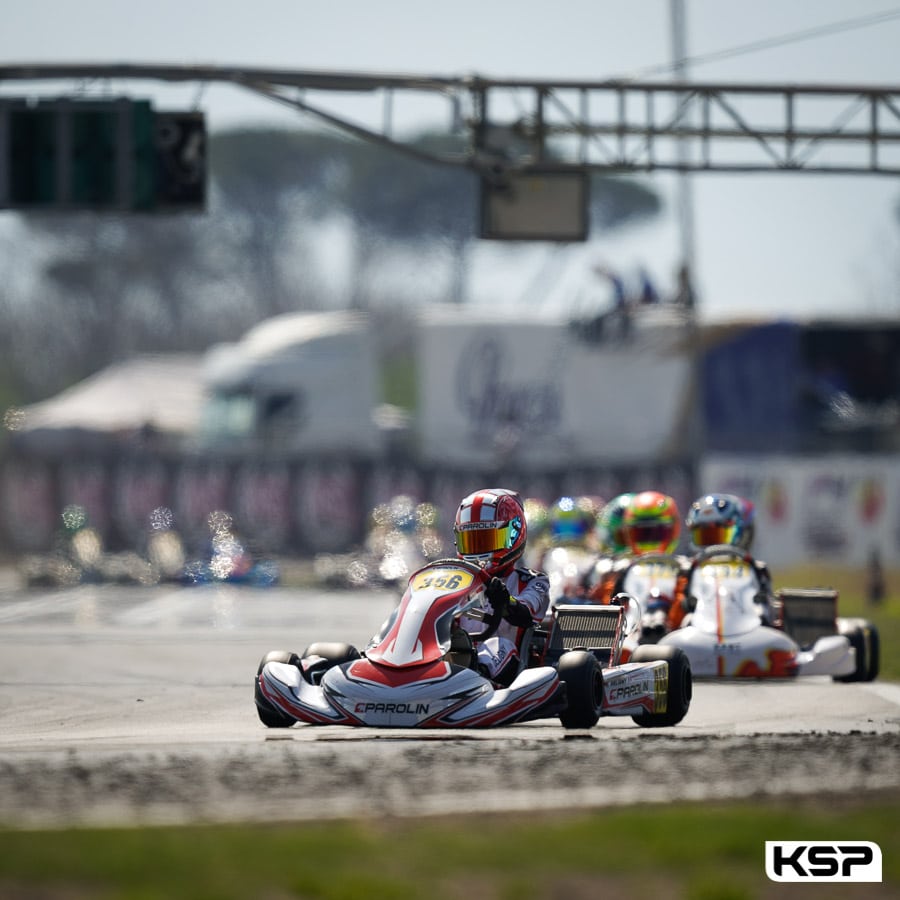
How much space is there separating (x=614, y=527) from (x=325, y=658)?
7.50 meters

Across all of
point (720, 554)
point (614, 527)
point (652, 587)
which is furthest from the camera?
point (614, 527)

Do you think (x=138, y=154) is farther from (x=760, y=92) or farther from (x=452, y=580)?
(x=452, y=580)

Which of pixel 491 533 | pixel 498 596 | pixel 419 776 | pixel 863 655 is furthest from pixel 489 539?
pixel 863 655

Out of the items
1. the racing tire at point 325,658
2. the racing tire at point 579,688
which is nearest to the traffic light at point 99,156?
the racing tire at point 325,658

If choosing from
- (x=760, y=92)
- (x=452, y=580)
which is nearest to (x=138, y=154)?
(x=760, y=92)

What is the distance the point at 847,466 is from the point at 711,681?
35.5 m

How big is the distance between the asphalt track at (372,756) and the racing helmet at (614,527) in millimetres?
3387

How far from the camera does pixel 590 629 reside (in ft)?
39.3

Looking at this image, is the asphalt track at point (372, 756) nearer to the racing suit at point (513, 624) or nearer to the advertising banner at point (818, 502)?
the racing suit at point (513, 624)

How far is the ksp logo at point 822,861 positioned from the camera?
Result: 6.34 m

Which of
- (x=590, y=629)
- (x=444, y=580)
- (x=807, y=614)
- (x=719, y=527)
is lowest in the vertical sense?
(x=807, y=614)

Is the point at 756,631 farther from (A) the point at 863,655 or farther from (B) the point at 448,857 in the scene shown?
(B) the point at 448,857

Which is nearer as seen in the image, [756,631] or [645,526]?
[756,631]

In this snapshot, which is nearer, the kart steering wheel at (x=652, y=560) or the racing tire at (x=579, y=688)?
the racing tire at (x=579, y=688)
